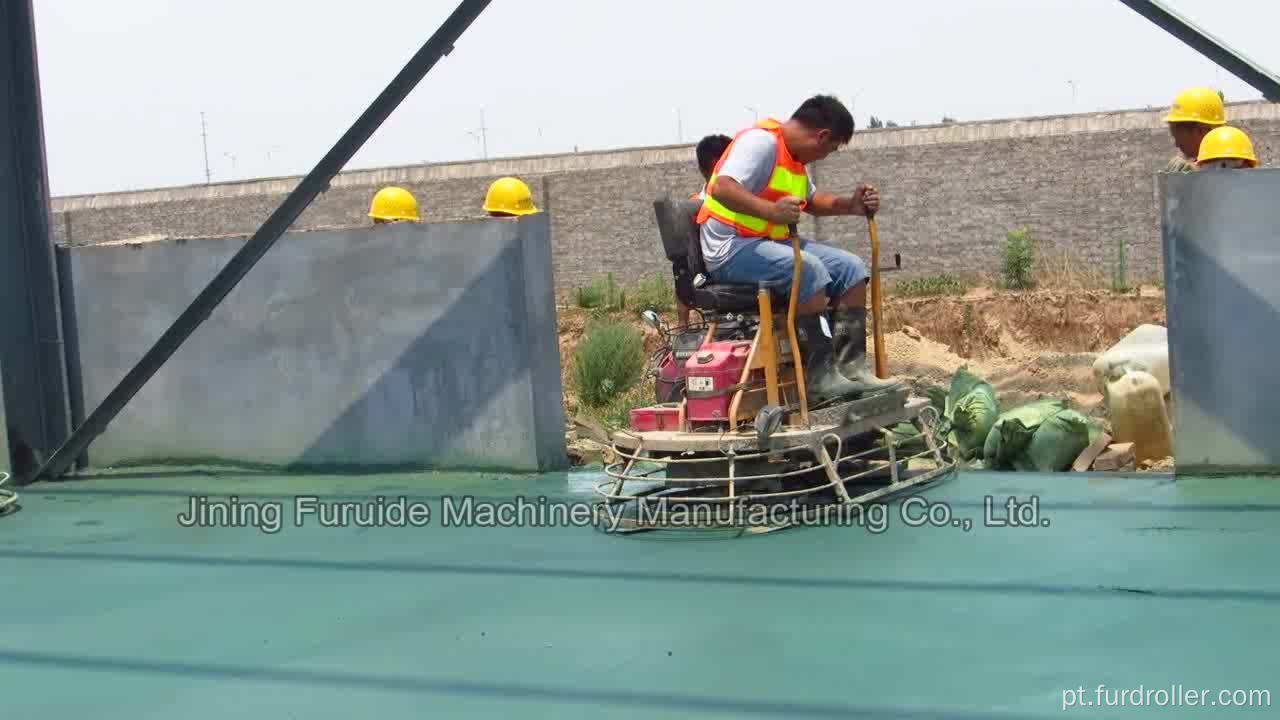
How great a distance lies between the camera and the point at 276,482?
31.3ft

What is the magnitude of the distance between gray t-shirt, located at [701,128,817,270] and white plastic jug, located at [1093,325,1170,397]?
3.04m

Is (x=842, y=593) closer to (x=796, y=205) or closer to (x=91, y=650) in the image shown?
(x=796, y=205)

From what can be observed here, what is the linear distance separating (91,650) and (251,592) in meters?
0.95

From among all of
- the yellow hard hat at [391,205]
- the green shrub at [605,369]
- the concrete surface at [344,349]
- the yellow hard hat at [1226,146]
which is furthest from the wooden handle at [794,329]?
the green shrub at [605,369]

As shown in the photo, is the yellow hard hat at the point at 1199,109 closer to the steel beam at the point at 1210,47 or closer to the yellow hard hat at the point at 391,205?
the steel beam at the point at 1210,47

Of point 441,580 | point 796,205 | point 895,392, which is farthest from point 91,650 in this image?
point 895,392

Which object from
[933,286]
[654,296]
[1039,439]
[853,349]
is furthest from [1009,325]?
[853,349]

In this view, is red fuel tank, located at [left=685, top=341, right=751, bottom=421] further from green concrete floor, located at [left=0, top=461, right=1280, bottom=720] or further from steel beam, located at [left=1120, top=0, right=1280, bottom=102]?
steel beam, located at [left=1120, top=0, right=1280, bottom=102]

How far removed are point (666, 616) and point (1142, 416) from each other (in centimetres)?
440

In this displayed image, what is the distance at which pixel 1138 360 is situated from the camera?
9258 millimetres

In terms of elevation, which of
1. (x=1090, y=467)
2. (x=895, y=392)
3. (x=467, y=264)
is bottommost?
(x=1090, y=467)

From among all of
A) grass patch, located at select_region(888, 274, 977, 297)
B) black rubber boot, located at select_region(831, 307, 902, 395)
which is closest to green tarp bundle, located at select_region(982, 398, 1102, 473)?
black rubber boot, located at select_region(831, 307, 902, 395)

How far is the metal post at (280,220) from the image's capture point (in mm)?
8336

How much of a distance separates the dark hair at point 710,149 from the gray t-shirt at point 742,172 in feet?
4.96
